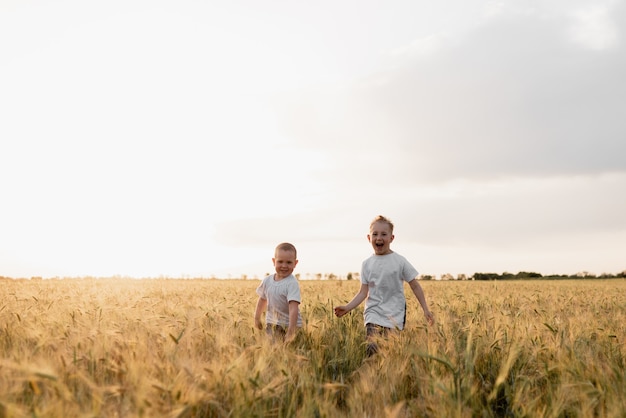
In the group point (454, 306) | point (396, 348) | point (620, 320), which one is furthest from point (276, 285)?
point (620, 320)

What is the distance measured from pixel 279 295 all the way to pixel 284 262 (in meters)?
0.35

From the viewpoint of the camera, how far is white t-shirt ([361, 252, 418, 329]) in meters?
5.11

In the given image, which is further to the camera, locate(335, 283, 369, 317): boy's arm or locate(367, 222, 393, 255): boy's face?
locate(367, 222, 393, 255): boy's face

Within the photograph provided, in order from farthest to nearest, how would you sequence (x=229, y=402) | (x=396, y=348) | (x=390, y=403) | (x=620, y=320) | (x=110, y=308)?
(x=620, y=320), (x=110, y=308), (x=396, y=348), (x=390, y=403), (x=229, y=402)

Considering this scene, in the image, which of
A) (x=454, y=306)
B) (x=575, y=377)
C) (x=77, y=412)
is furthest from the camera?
(x=454, y=306)

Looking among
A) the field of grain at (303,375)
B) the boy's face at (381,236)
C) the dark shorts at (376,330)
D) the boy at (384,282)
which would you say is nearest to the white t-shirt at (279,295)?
the field of grain at (303,375)

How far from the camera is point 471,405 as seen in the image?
3035mm

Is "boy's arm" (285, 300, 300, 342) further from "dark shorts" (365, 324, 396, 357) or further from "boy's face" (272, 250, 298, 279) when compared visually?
"dark shorts" (365, 324, 396, 357)

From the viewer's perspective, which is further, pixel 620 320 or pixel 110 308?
pixel 620 320

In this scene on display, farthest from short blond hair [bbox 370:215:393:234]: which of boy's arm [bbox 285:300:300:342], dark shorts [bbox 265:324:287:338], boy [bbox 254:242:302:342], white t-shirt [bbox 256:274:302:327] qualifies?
dark shorts [bbox 265:324:287:338]

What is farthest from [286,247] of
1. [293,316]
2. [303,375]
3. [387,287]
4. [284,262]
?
[303,375]

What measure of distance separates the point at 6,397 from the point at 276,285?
2884 millimetres

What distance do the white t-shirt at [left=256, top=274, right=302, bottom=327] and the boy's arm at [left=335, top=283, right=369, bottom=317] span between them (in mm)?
464

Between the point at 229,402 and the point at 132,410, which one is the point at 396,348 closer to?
the point at 229,402
